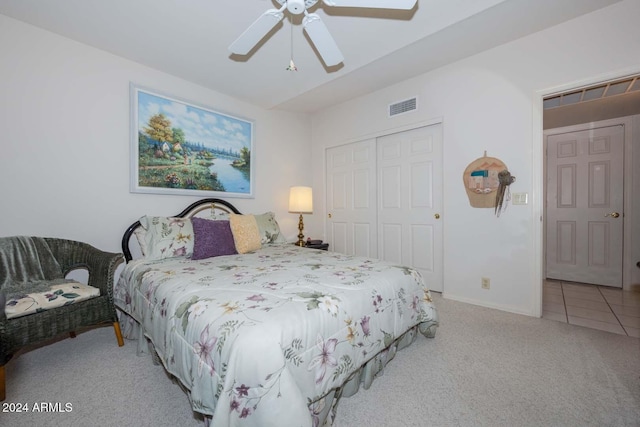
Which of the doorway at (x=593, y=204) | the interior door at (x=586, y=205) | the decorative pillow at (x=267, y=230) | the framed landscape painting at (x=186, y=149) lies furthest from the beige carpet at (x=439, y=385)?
the interior door at (x=586, y=205)

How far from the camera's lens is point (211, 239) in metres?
2.54

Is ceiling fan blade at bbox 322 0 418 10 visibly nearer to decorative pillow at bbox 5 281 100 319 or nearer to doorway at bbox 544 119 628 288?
decorative pillow at bbox 5 281 100 319

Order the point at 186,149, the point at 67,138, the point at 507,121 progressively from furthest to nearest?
the point at 186,149
the point at 507,121
the point at 67,138

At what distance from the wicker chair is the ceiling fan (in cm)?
195

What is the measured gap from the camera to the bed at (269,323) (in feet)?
3.31

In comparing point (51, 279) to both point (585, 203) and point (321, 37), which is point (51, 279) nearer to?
point (321, 37)

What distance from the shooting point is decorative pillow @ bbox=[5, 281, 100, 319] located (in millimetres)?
1608

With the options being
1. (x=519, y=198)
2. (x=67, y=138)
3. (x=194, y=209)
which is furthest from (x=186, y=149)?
(x=519, y=198)

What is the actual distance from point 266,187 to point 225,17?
2133 millimetres

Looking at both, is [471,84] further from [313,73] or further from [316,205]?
[316,205]

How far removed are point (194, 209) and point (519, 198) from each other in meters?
3.52

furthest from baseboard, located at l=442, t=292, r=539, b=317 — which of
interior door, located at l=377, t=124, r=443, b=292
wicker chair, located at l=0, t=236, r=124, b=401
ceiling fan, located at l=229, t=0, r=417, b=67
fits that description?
wicker chair, located at l=0, t=236, r=124, b=401

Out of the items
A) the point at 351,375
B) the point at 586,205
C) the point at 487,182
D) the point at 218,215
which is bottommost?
the point at 351,375

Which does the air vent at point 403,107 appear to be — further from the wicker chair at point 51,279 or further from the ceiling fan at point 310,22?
the wicker chair at point 51,279
